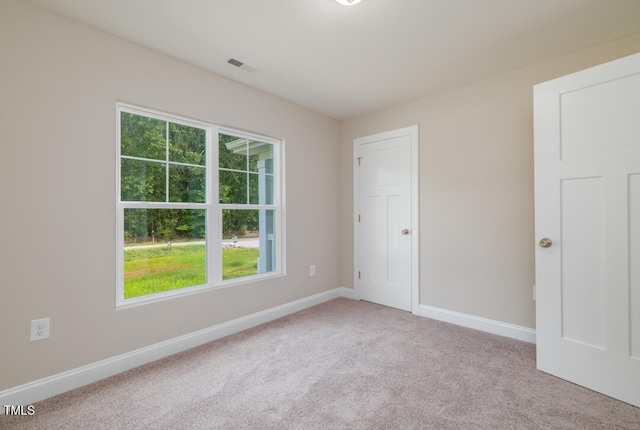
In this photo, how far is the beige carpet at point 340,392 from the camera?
1.59 m

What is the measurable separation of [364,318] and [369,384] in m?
1.26

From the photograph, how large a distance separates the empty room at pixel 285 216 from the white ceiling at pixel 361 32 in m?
0.02

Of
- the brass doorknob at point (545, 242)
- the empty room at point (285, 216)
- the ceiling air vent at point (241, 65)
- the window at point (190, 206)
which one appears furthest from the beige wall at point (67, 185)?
the brass doorknob at point (545, 242)

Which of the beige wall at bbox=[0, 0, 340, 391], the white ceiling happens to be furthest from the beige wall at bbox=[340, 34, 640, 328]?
the beige wall at bbox=[0, 0, 340, 391]

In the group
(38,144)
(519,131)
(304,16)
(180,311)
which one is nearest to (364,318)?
(180,311)

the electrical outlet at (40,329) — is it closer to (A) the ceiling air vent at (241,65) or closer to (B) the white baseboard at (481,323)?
(A) the ceiling air vent at (241,65)

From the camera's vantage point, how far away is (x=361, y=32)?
82.8 inches

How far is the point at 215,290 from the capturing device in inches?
106

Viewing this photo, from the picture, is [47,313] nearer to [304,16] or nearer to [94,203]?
[94,203]

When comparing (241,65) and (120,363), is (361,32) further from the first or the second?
(120,363)

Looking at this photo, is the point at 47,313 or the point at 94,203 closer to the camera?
the point at 47,313

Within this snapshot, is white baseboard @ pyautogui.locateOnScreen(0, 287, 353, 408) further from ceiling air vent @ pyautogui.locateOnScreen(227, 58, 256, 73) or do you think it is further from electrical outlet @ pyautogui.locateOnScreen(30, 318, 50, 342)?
ceiling air vent @ pyautogui.locateOnScreen(227, 58, 256, 73)

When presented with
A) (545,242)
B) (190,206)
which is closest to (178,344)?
(190,206)

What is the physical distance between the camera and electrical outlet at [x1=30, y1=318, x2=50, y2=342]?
1.79 m
